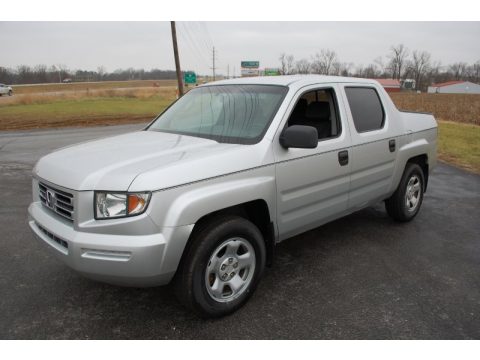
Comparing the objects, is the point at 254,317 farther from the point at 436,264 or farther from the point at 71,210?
the point at 436,264

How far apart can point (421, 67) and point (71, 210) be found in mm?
132092

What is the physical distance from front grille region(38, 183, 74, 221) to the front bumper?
17 centimetres

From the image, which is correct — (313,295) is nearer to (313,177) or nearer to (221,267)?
(221,267)

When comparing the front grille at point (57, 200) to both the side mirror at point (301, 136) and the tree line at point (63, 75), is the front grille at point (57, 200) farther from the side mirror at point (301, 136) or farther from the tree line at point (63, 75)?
the tree line at point (63, 75)

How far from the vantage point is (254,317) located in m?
3.06

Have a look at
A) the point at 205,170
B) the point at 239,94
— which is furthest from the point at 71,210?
the point at 239,94

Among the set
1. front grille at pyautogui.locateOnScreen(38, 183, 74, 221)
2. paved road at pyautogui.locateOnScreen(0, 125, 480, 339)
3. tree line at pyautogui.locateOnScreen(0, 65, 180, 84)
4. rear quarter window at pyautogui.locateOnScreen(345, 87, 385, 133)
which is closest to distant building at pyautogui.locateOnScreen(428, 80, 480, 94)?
tree line at pyautogui.locateOnScreen(0, 65, 180, 84)

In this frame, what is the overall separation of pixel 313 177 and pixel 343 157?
48cm

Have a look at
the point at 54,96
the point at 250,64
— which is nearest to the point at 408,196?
the point at 250,64

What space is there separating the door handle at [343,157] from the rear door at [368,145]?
117 millimetres

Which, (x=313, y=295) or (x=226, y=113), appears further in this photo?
(x=226, y=113)

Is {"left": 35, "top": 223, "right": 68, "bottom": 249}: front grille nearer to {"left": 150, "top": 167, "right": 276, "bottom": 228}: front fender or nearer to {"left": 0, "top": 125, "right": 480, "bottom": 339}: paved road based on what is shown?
{"left": 0, "top": 125, "right": 480, "bottom": 339}: paved road

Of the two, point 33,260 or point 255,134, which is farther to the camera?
point 33,260

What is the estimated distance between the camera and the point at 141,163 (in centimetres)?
281
